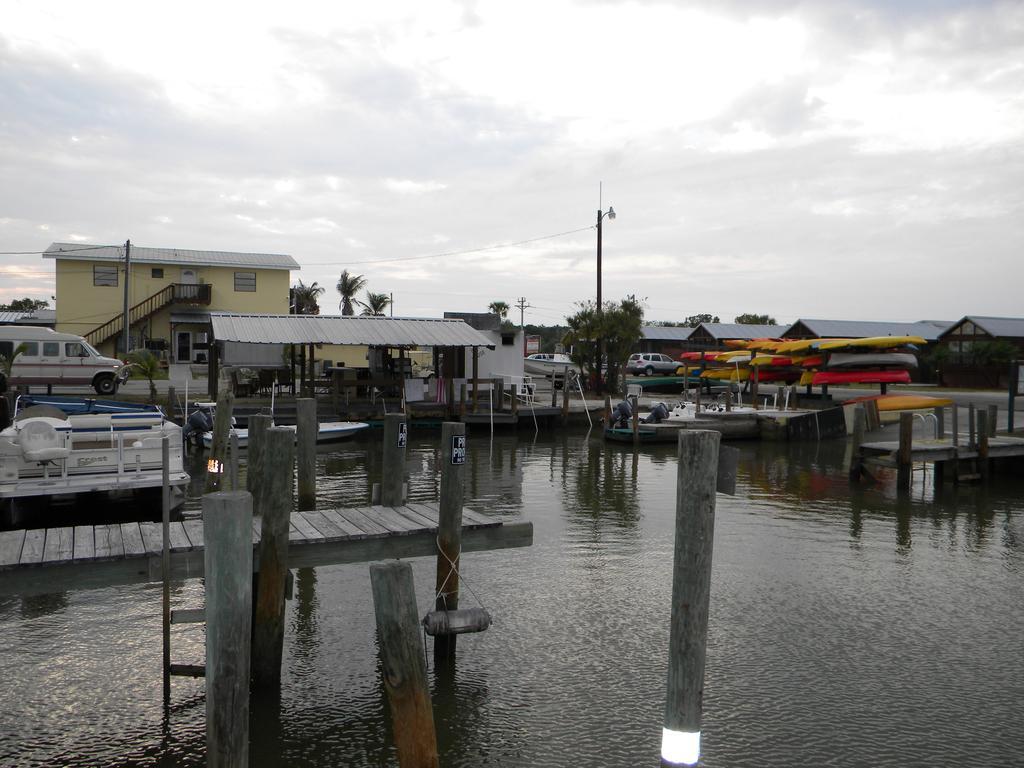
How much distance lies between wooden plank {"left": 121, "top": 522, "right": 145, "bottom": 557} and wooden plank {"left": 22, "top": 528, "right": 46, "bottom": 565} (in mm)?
615

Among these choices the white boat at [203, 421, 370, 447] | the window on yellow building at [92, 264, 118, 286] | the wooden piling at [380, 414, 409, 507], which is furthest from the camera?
the window on yellow building at [92, 264, 118, 286]

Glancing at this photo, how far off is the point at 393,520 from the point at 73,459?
293 inches

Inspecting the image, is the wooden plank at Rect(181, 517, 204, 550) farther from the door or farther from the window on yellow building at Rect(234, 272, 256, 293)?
the window on yellow building at Rect(234, 272, 256, 293)

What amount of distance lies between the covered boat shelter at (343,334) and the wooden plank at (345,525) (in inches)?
711

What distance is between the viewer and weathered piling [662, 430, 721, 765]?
533 centimetres

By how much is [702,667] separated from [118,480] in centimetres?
1065

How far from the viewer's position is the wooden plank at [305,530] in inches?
302

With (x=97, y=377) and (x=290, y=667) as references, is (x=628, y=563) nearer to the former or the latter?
(x=290, y=667)

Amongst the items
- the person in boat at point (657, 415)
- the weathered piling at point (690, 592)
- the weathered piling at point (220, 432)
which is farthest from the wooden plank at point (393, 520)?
the person in boat at point (657, 415)

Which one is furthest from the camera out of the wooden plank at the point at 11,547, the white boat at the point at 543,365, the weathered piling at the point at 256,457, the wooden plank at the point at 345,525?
the white boat at the point at 543,365

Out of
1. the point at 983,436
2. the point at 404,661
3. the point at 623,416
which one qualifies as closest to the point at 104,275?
the point at 623,416

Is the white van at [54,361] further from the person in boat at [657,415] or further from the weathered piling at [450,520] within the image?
the weathered piling at [450,520]

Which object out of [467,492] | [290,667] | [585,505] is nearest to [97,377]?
[467,492]


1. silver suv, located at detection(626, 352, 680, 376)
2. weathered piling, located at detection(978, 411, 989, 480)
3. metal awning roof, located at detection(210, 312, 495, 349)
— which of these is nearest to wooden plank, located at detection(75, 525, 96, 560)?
weathered piling, located at detection(978, 411, 989, 480)
